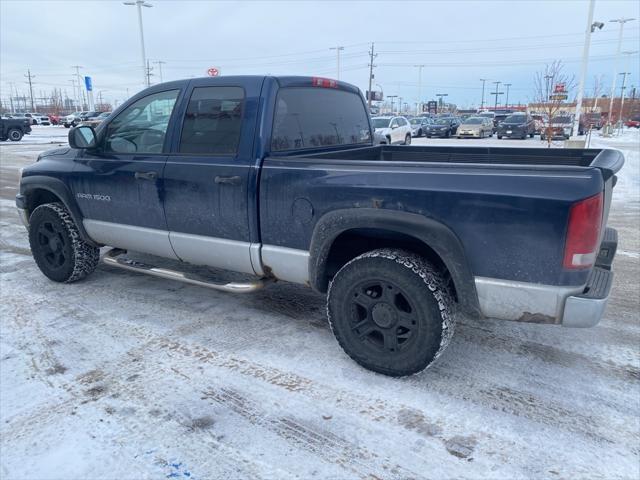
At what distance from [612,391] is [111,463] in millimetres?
2939

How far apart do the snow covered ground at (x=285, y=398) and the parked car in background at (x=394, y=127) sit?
18.4 meters

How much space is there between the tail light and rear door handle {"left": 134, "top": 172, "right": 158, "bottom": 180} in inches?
120

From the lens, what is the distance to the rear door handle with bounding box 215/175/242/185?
3.48 meters

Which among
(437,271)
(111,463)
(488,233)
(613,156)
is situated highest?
(613,156)

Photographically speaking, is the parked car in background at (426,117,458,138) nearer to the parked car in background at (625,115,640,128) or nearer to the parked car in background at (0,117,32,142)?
the parked car in background at (0,117,32,142)

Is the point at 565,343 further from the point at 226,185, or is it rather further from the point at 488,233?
the point at 226,185

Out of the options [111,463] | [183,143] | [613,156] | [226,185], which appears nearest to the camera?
[111,463]

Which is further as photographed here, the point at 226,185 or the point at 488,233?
the point at 226,185

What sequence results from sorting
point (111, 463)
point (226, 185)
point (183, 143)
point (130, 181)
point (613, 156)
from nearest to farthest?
1. point (111, 463)
2. point (613, 156)
3. point (226, 185)
4. point (183, 143)
5. point (130, 181)

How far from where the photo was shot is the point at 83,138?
4387 mm

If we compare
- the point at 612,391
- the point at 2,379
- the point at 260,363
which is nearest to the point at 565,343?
the point at 612,391

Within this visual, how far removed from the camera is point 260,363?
3373 millimetres

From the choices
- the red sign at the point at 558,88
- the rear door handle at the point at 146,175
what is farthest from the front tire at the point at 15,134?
the rear door handle at the point at 146,175

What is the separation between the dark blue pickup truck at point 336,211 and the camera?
8.52ft
